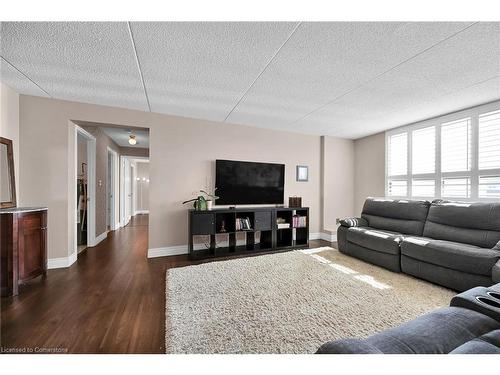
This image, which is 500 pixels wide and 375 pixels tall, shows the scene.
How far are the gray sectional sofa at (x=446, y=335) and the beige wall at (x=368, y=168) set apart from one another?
3741 millimetres

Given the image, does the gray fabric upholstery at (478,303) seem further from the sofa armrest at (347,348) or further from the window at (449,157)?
the window at (449,157)

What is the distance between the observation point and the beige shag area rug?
1.58m

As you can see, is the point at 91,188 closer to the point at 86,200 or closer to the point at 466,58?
the point at 86,200

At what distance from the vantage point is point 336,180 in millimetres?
5062

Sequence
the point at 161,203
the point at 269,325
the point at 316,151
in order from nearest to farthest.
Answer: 1. the point at 269,325
2. the point at 161,203
3. the point at 316,151

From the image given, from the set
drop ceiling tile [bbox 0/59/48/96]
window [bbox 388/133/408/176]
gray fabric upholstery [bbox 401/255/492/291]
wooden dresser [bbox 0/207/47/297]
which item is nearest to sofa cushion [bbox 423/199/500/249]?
gray fabric upholstery [bbox 401/255/492/291]

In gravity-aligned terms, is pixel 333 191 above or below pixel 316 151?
below

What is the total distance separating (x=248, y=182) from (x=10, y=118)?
130 inches

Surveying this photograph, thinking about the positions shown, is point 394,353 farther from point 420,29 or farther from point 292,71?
point 292,71

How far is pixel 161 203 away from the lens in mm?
3627

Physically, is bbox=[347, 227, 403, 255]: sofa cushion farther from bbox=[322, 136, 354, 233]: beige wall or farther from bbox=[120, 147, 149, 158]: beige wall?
bbox=[120, 147, 149, 158]: beige wall

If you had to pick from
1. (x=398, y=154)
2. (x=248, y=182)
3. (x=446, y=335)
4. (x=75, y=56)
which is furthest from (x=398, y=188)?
(x=75, y=56)
